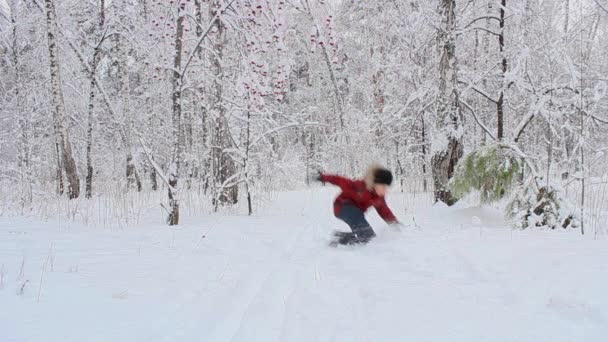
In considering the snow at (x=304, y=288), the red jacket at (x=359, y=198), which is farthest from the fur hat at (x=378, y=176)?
the snow at (x=304, y=288)

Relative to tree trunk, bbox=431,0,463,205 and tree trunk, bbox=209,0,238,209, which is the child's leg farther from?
tree trunk, bbox=209,0,238,209

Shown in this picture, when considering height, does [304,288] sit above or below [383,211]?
below

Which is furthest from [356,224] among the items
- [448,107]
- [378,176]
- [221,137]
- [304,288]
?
[221,137]

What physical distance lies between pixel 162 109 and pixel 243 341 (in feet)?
67.2

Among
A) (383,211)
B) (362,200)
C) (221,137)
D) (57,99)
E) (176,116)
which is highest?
(57,99)

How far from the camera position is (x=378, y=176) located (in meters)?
5.12

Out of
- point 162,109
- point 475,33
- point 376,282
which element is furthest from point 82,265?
point 162,109

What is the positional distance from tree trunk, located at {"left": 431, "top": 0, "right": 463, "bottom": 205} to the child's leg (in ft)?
9.69

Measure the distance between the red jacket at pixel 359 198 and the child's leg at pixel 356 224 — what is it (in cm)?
8

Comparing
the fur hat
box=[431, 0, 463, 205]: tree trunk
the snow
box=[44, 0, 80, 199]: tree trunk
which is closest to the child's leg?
the snow

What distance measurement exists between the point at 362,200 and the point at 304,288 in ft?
7.47

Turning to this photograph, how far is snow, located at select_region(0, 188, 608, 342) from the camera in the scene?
2.24 m

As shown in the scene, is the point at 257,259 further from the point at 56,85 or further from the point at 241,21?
the point at 56,85

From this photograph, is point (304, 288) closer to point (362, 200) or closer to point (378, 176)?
point (362, 200)
